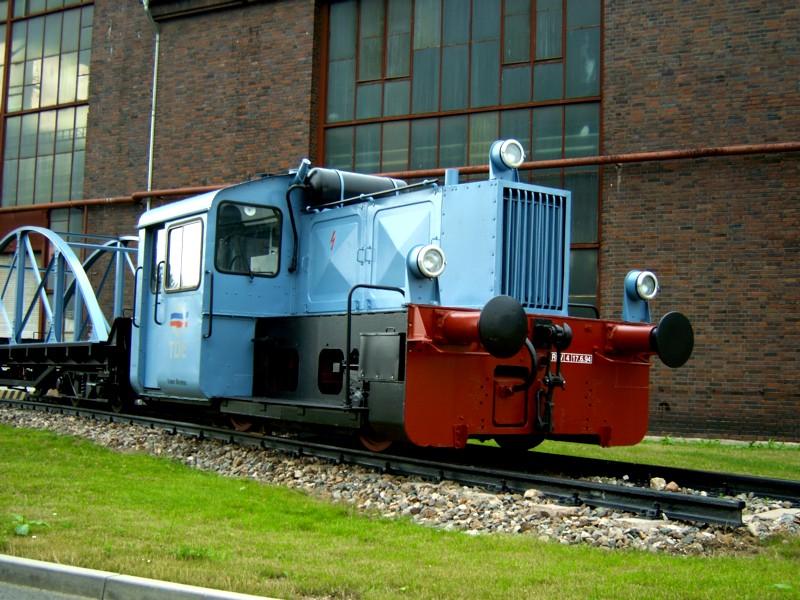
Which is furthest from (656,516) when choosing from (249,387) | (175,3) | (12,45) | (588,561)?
(12,45)

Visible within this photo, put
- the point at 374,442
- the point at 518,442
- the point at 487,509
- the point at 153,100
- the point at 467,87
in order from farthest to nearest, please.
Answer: the point at 153,100
the point at 467,87
the point at 518,442
the point at 374,442
the point at 487,509

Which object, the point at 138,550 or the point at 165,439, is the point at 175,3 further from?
the point at 138,550

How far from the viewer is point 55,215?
928 inches

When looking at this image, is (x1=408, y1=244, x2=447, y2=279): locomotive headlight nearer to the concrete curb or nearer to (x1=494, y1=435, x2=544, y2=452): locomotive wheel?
(x1=494, y1=435, x2=544, y2=452): locomotive wheel

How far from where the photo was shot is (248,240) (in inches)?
399

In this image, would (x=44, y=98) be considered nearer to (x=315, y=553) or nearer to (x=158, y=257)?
(x=158, y=257)

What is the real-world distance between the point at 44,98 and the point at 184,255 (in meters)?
16.1

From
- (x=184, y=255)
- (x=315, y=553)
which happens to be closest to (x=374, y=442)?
(x=184, y=255)

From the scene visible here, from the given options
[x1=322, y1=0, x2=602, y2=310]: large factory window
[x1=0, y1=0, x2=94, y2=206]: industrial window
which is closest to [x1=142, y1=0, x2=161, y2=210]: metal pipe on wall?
[x1=0, y1=0, x2=94, y2=206]: industrial window

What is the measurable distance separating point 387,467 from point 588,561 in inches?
123

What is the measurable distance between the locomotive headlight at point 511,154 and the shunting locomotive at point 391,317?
0.05 feet

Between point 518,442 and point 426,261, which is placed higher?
point 426,261

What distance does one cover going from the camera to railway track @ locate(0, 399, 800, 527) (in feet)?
20.6

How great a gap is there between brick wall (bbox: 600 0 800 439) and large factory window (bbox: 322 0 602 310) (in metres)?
0.57
